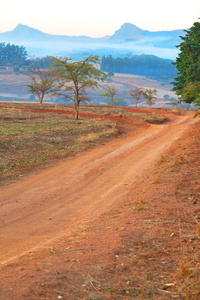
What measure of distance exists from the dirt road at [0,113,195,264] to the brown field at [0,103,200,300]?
3 cm

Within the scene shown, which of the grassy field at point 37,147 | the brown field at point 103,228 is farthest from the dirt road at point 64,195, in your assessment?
the grassy field at point 37,147

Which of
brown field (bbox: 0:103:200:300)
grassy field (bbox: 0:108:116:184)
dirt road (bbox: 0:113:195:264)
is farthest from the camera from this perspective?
grassy field (bbox: 0:108:116:184)

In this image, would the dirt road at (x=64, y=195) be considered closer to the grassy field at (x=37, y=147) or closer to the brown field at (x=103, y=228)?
the brown field at (x=103, y=228)

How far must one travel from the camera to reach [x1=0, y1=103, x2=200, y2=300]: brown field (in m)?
4.37

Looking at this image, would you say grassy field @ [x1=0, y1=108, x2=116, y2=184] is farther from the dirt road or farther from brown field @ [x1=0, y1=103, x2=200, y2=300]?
the dirt road

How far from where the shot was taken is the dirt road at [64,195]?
25.6 feet

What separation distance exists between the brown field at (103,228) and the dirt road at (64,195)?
0.10 feet

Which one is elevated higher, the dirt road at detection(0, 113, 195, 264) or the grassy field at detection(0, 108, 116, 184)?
the grassy field at detection(0, 108, 116, 184)

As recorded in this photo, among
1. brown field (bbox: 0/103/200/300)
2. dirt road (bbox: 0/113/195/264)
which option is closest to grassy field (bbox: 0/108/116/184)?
brown field (bbox: 0/103/200/300)

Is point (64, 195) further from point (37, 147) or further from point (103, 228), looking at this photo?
point (37, 147)

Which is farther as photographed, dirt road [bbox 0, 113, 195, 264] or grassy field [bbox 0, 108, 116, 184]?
grassy field [bbox 0, 108, 116, 184]

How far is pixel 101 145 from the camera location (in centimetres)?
1966

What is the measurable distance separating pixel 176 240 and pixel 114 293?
2034 mm


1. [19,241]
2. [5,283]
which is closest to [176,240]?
[5,283]
